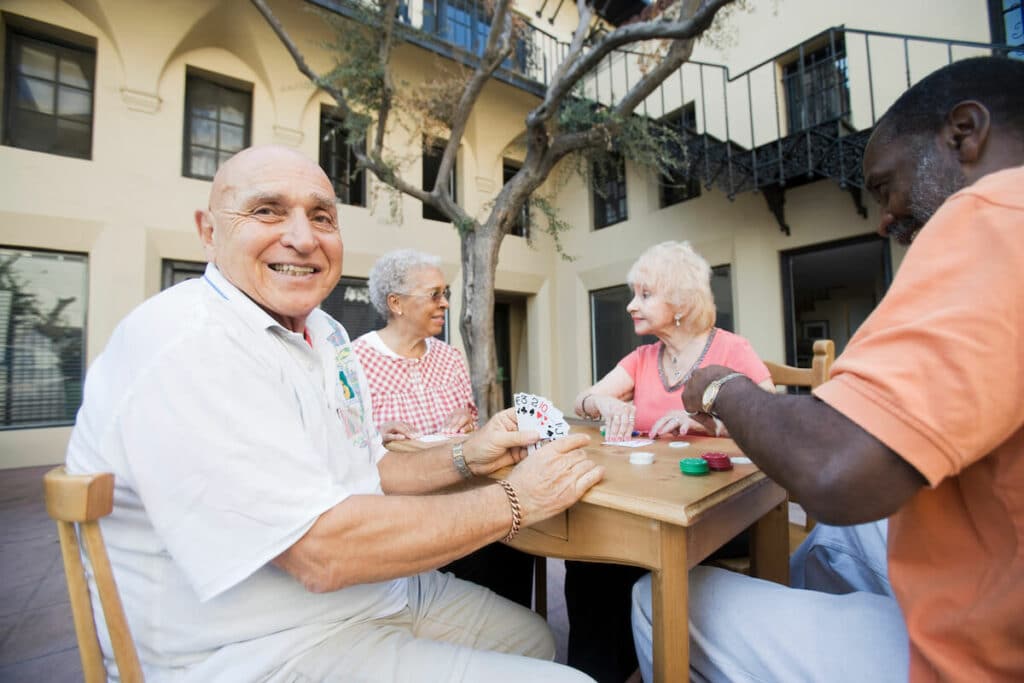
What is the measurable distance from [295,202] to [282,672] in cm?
112

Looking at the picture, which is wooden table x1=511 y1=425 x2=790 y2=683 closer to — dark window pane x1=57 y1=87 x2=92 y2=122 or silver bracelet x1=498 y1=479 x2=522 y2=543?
silver bracelet x1=498 y1=479 x2=522 y2=543

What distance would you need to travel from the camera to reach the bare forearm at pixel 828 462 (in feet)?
2.40

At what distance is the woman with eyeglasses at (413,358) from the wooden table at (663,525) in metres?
1.44

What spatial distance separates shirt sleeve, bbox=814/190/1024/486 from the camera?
69 centimetres

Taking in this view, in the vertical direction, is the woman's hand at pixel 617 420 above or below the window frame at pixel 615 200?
below

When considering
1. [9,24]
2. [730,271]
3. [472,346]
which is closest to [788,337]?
[730,271]

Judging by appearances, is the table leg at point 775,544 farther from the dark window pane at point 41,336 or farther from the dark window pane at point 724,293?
the dark window pane at point 41,336

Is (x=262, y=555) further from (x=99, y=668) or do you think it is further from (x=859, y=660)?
(x=859, y=660)

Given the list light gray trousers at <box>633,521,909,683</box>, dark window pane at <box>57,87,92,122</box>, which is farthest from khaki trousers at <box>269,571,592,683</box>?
dark window pane at <box>57,87,92,122</box>

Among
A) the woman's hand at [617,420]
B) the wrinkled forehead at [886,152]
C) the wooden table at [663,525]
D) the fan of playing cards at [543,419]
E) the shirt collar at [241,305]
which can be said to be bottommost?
the wooden table at [663,525]

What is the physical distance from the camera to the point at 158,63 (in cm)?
640

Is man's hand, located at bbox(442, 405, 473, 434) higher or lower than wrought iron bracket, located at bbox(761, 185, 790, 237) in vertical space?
lower

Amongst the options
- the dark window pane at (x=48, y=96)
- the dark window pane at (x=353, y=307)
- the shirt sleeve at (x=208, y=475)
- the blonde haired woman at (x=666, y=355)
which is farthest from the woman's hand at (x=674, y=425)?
the dark window pane at (x=48, y=96)

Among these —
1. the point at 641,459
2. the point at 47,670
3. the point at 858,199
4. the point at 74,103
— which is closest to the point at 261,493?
the point at 641,459
